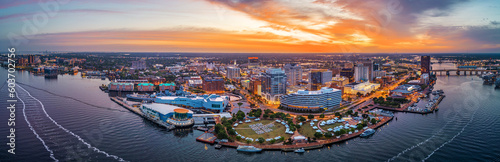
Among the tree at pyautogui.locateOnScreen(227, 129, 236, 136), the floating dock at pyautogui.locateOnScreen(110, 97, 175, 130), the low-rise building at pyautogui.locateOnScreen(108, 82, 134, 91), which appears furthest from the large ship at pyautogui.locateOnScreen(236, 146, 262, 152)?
the low-rise building at pyautogui.locateOnScreen(108, 82, 134, 91)

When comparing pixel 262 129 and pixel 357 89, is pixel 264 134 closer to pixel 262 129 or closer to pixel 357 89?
pixel 262 129

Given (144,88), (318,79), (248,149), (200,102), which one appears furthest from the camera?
(318,79)

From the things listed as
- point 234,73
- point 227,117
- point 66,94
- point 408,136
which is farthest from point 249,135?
point 234,73

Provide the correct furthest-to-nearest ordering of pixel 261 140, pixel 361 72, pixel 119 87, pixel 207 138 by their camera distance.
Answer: pixel 361 72
pixel 119 87
pixel 207 138
pixel 261 140

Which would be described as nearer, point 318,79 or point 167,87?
point 167,87

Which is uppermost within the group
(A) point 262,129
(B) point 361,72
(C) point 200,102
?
(B) point 361,72

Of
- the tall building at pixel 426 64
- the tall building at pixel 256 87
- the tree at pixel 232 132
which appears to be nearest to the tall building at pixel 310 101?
the tall building at pixel 256 87

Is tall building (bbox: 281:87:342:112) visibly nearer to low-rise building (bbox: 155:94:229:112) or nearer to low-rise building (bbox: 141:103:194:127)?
low-rise building (bbox: 155:94:229:112)

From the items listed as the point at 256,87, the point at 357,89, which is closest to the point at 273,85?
the point at 256,87
